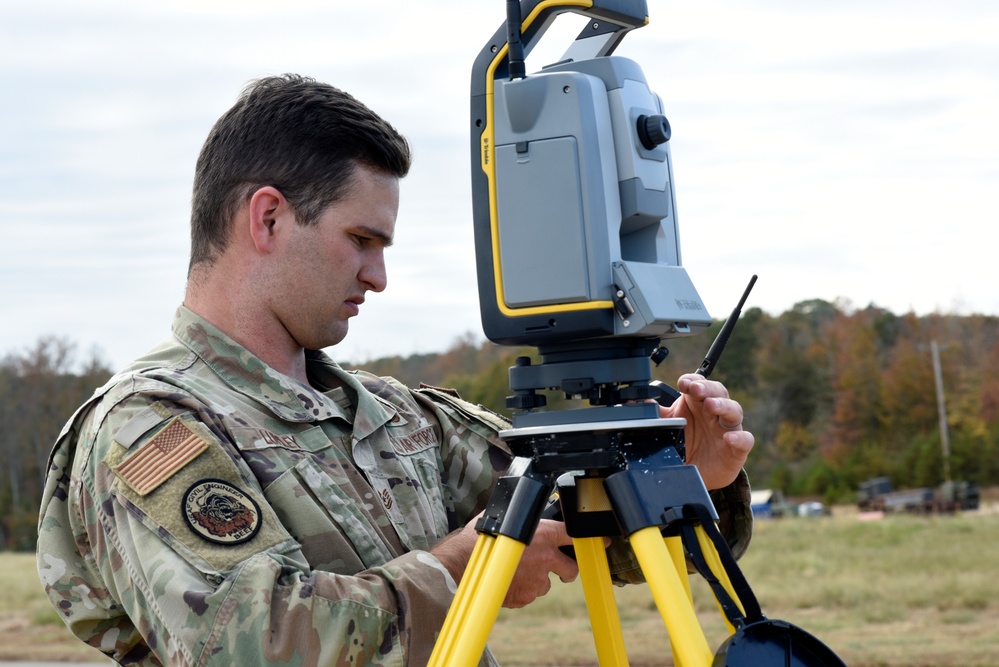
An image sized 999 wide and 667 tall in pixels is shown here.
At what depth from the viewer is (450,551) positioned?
2.22m

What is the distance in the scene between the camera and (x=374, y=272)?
2.55 meters

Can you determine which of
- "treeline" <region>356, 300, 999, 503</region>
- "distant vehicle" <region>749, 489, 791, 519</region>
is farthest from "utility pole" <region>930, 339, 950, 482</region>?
"distant vehicle" <region>749, 489, 791, 519</region>

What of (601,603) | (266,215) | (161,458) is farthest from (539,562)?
(266,215)

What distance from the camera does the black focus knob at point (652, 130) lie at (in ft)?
6.86

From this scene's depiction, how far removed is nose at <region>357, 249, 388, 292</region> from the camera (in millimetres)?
2533

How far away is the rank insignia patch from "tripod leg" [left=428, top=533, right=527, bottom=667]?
1.36ft

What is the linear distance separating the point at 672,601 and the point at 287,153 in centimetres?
126

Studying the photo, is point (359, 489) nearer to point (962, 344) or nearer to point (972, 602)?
point (972, 602)

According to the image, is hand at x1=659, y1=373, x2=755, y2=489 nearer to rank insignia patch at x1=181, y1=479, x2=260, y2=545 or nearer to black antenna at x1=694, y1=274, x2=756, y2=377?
black antenna at x1=694, y1=274, x2=756, y2=377

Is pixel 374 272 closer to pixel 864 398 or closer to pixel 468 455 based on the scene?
pixel 468 455

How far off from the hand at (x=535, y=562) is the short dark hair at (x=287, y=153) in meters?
0.78

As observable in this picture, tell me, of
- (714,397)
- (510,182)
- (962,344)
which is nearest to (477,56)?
(510,182)

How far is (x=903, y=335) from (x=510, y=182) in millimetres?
42778

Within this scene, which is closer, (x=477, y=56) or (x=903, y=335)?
(x=477, y=56)
